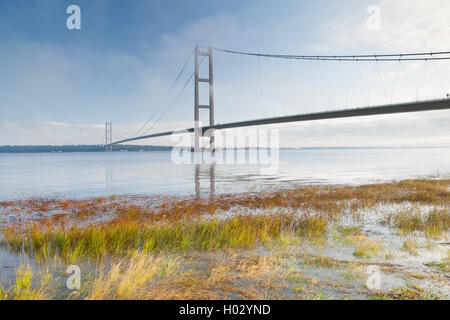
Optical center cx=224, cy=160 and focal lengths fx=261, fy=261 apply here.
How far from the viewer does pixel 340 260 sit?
15.4 feet

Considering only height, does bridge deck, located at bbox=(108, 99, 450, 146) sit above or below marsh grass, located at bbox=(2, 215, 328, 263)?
above

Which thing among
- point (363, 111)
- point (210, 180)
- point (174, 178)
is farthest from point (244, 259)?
point (363, 111)

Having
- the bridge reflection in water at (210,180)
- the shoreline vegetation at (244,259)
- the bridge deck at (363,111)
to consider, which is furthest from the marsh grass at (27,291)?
the bridge deck at (363,111)

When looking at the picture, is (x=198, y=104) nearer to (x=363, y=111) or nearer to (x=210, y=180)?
(x=363, y=111)

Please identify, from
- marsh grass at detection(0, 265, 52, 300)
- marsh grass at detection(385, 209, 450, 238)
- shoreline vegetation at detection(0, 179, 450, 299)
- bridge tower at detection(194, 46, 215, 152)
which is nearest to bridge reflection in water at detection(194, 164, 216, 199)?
shoreline vegetation at detection(0, 179, 450, 299)

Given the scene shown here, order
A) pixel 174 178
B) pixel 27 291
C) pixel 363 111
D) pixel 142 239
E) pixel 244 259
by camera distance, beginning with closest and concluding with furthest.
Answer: pixel 27 291 → pixel 244 259 → pixel 142 239 → pixel 174 178 → pixel 363 111

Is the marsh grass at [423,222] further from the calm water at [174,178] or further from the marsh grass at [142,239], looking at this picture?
the calm water at [174,178]

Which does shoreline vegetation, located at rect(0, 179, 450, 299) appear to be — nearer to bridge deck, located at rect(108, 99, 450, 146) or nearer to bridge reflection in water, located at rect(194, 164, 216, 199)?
bridge reflection in water, located at rect(194, 164, 216, 199)

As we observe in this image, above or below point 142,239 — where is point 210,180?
below
